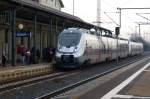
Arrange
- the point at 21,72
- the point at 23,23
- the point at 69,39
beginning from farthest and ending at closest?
the point at 23,23 < the point at 69,39 < the point at 21,72

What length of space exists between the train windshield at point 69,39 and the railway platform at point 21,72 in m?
1.95

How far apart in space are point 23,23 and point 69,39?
25.4 ft

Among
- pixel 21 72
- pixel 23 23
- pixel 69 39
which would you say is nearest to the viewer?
pixel 21 72

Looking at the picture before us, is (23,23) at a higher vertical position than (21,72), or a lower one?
higher

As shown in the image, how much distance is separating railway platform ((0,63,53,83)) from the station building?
1821 mm

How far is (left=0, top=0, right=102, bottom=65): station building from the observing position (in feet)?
97.4

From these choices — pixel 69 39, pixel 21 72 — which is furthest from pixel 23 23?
pixel 21 72

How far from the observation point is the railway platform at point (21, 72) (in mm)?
24031

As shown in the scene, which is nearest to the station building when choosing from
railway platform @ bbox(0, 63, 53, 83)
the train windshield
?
railway platform @ bbox(0, 63, 53, 83)

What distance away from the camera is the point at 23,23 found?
129 ft

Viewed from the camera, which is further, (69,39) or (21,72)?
(69,39)

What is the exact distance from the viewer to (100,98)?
15.0 metres

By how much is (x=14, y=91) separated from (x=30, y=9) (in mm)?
13970

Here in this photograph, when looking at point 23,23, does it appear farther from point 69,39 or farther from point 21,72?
point 21,72
